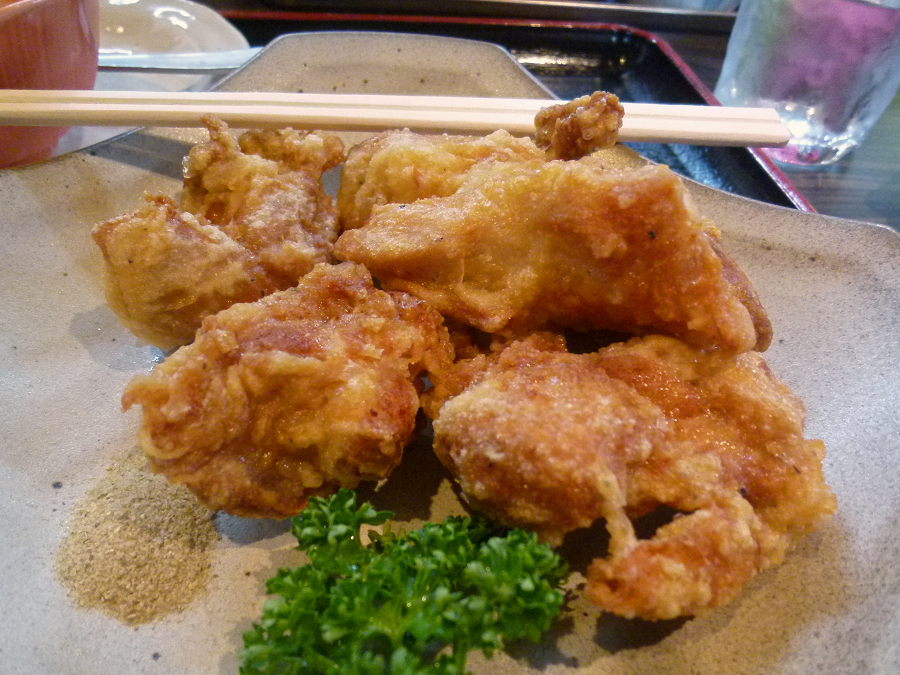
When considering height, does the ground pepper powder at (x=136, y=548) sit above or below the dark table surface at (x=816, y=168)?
below

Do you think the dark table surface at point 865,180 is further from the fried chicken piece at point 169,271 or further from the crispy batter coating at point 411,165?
the fried chicken piece at point 169,271

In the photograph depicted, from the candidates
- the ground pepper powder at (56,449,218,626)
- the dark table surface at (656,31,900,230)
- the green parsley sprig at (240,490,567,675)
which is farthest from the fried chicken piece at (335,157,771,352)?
the dark table surface at (656,31,900,230)

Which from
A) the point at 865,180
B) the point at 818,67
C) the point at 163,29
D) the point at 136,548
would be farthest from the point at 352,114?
the point at 865,180

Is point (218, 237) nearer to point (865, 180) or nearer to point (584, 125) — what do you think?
point (584, 125)

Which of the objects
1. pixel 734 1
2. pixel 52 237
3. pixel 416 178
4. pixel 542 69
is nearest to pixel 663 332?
pixel 416 178

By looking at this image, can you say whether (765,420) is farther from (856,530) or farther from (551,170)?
(551,170)

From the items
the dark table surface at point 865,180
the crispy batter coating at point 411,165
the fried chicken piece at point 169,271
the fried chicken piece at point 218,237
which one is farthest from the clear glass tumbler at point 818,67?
the fried chicken piece at point 169,271
